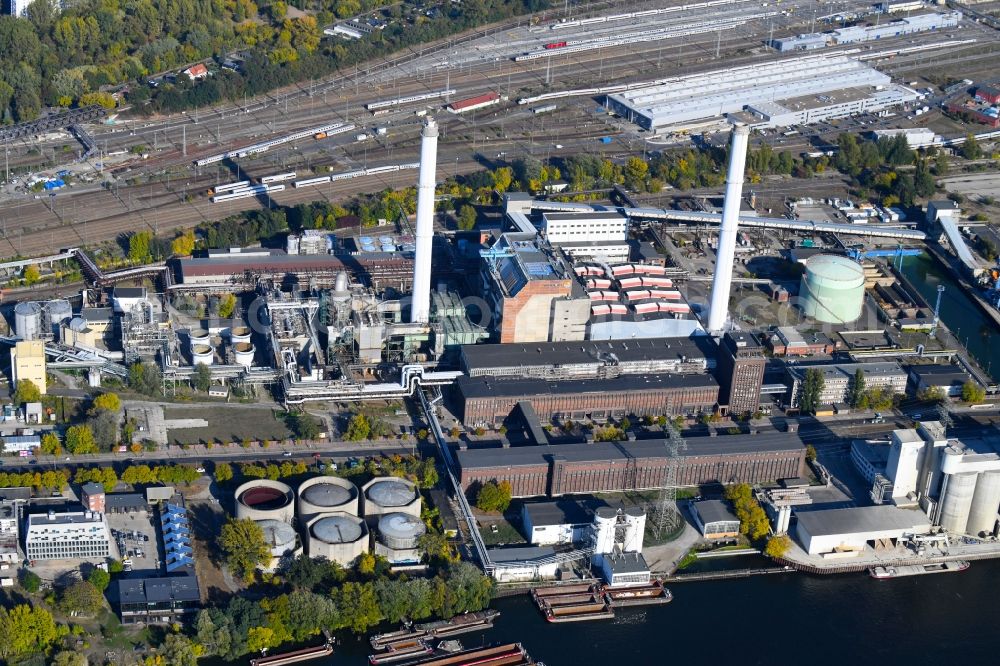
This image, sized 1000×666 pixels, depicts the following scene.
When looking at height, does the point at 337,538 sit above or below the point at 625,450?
below

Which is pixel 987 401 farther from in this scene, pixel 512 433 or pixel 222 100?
pixel 222 100

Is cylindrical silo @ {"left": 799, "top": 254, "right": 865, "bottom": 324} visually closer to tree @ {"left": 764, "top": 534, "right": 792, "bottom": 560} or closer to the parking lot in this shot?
tree @ {"left": 764, "top": 534, "right": 792, "bottom": 560}

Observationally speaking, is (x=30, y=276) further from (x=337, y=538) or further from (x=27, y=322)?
(x=337, y=538)

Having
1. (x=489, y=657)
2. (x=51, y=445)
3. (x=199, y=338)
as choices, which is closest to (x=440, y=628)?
(x=489, y=657)

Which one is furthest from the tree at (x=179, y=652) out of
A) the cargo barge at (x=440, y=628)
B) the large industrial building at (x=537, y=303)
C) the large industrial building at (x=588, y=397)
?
the large industrial building at (x=537, y=303)

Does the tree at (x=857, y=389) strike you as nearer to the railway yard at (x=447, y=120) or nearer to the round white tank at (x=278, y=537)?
the round white tank at (x=278, y=537)

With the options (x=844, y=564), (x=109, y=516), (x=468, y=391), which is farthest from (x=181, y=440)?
(x=844, y=564)
